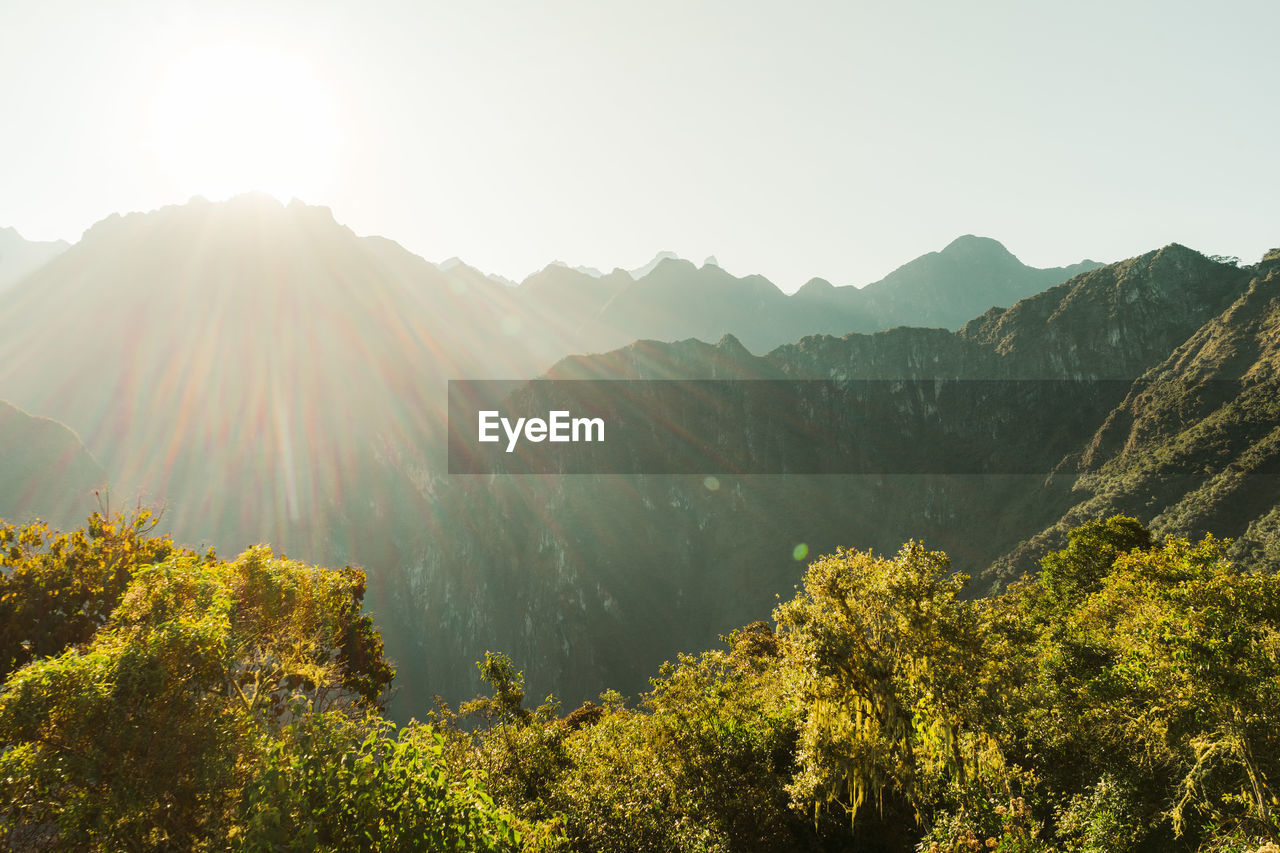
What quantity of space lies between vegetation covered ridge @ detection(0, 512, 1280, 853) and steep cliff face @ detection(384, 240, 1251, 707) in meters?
126

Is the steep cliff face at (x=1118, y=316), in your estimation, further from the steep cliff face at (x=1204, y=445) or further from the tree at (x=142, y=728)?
the tree at (x=142, y=728)

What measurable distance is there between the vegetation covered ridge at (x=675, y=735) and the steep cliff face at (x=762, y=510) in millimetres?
125558

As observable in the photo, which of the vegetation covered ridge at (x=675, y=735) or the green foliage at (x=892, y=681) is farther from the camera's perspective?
the green foliage at (x=892, y=681)

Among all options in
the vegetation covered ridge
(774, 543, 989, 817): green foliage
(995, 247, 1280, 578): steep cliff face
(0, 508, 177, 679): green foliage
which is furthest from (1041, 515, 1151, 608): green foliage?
(0, 508, 177, 679): green foliage

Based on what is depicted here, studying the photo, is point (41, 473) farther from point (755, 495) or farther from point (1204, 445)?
point (1204, 445)

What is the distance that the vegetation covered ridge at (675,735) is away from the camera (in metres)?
8.74

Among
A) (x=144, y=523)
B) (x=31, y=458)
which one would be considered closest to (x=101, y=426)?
(x=31, y=458)

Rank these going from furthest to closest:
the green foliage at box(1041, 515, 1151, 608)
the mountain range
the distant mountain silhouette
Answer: the mountain range → the distant mountain silhouette → the green foliage at box(1041, 515, 1151, 608)

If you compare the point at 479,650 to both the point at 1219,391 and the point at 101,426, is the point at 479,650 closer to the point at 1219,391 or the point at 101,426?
the point at 101,426

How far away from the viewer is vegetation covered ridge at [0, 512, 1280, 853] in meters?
8.74

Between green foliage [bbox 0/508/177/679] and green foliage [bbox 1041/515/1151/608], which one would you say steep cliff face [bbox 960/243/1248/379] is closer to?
green foliage [bbox 1041/515/1151/608]

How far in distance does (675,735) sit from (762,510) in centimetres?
15718

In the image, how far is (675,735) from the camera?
60.5 feet

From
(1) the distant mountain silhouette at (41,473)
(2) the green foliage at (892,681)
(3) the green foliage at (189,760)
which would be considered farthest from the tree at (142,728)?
(1) the distant mountain silhouette at (41,473)
